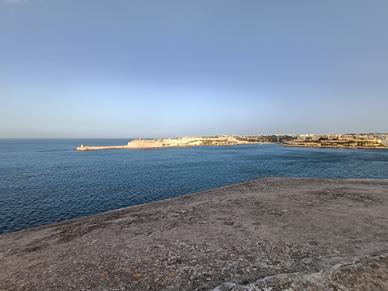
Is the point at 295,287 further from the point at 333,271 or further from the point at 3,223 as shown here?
the point at 3,223

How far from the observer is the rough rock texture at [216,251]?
8867 millimetres

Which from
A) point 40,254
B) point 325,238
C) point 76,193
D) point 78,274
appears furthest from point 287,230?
point 76,193

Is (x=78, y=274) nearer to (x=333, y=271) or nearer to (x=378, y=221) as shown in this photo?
(x=333, y=271)

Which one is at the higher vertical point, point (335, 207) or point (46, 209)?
point (335, 207)

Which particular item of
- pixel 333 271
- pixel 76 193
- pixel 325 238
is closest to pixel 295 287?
pixel 333 271

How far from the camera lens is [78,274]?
10344 millimetres

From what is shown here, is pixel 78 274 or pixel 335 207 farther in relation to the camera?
pixel 335 207

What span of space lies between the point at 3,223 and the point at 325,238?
27.1m

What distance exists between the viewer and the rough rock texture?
8.87 metres

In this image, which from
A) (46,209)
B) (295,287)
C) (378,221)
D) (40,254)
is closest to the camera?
(295,287)

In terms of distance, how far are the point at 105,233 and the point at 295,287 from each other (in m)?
11.7

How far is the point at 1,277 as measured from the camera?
11086 millimetres

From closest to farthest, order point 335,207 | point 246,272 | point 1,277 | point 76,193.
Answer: point 246,272
point 1,277
point 335,207
point 76,193

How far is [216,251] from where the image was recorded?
11391 millimetres
